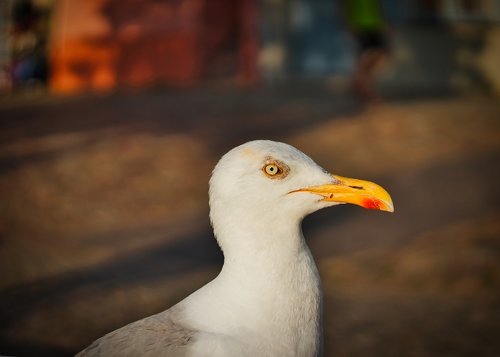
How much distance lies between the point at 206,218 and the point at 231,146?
237cm

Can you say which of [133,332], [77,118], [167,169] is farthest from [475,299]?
[77,118]

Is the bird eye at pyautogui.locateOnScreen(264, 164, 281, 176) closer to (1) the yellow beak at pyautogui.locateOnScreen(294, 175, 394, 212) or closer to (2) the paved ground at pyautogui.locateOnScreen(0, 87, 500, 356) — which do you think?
(1) the yellow beak at pyautogui.locateOnScreen(294, 175, 394, 212)

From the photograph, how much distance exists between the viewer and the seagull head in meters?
2.59

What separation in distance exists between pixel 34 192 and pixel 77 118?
128 inches

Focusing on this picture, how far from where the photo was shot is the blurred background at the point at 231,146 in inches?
191

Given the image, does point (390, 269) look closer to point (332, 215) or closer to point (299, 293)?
point (332, 215)

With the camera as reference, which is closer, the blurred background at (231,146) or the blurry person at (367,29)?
the blurred background at (231,146)

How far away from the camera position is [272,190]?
2617 mm

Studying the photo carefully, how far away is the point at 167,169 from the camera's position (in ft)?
27.5

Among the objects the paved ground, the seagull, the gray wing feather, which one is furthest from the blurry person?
the gray wing feather

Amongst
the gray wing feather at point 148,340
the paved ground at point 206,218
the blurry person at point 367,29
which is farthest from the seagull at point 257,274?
the blurry person at point 367,29

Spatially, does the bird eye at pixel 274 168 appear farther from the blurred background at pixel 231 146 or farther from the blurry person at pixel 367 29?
the blurry person at pixel 367 29

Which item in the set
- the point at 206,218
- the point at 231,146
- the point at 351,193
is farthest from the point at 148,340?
the point at 231,146

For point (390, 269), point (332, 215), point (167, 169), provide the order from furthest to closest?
1. point (167, 169)
2. point (332, 215)
3. point (390, 269)
